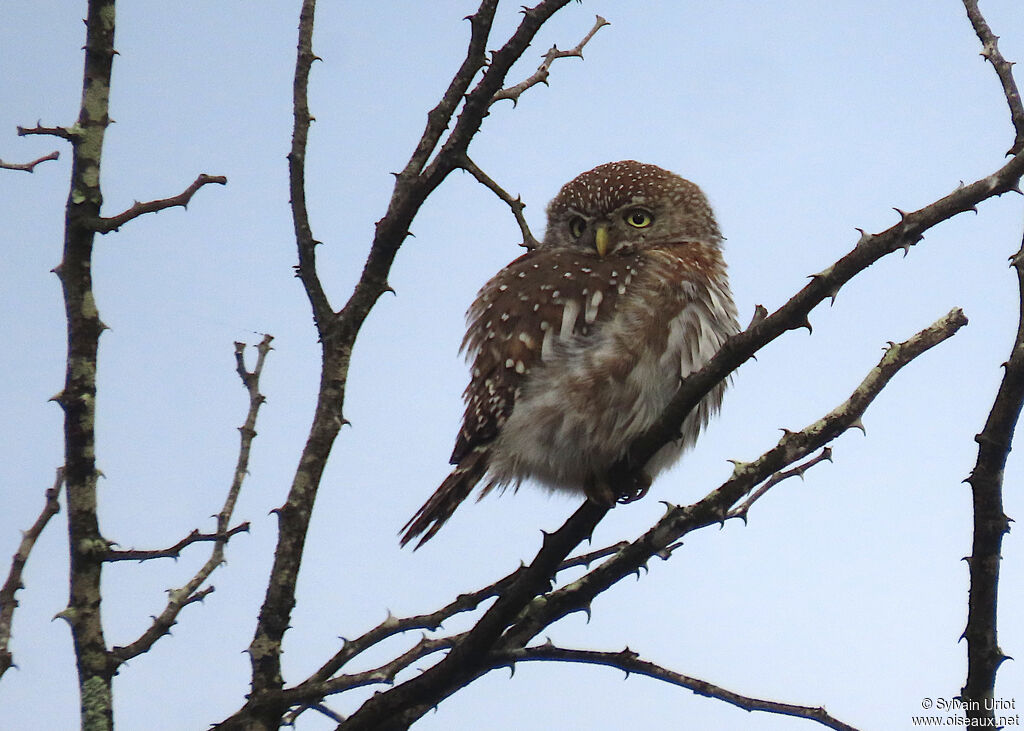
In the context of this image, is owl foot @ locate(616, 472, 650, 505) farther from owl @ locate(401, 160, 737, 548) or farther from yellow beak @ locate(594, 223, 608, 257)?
yellow beak @ locate(594, 223, 608, 257)

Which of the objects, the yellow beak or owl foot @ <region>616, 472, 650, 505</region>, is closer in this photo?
owl foot @ <region>616, 472, 650, 505</region>

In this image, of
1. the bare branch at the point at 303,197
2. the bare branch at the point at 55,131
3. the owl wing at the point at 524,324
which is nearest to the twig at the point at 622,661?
the bare branch at the point at 303,197

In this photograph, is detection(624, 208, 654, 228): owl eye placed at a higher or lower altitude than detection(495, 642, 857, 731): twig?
higher

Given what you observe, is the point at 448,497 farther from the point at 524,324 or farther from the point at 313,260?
the point at 313,260

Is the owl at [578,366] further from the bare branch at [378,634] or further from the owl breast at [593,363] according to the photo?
the bare branch at [378,634]

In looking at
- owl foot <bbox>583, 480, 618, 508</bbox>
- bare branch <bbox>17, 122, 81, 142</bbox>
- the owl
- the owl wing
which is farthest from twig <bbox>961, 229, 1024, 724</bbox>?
bare branch <bbox>17, 122, 81, 142</bbox>

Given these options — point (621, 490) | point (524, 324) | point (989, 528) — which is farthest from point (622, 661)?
point (524, 324)
